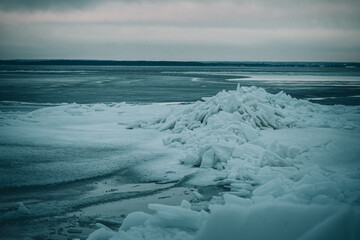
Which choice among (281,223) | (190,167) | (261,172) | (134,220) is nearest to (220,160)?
(190,167)

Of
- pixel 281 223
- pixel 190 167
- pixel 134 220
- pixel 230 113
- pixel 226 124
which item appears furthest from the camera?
pixel 230 113

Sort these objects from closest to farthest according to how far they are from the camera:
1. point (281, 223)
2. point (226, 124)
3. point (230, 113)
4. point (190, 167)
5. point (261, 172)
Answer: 1. point (281, 223)
2. point (261, 172)
3. point (190, 167)
4. point (226, 124)
5. point (230, 113)

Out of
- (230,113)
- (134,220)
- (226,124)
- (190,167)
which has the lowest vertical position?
(190,167)

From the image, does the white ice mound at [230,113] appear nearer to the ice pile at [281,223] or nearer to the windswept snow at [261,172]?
the windswept snow at [261,172]

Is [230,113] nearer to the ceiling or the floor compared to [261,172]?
nearer to the ceiling

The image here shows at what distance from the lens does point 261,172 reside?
5.12 metres

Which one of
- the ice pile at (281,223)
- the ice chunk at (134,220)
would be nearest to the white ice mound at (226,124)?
the ice chunk at (134,220)

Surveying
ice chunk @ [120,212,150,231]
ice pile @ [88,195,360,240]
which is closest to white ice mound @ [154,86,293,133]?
ice chunk @ [120,212,150,231]

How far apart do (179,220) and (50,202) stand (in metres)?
1.82

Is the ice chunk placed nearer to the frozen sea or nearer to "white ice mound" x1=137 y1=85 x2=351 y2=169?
the frozen sea

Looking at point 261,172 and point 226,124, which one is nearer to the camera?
point 261,172

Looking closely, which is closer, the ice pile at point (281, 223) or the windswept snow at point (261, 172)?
the ice pile at point (281, 223)

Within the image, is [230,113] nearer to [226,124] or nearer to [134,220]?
[226,124]

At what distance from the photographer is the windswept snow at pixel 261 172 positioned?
8.31ft
